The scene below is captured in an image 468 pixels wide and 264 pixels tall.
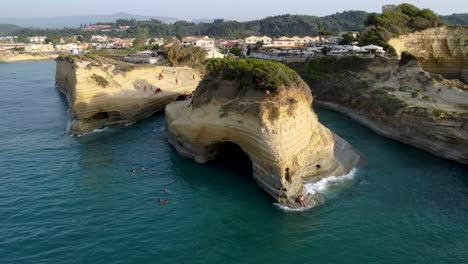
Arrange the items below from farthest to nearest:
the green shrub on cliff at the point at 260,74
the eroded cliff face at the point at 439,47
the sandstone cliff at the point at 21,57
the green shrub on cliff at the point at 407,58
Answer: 1. the sandstone cliff at the point at 21,57
2. the eroded cliff face at the point at 439,47
3. the green shrub on cliff at the point at 407,58
4. the green shrub on cliff at the point at 260,74

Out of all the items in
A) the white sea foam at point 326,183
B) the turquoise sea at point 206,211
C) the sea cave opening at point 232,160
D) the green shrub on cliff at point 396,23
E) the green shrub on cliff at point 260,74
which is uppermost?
the green shrub on cliff at point 396,23

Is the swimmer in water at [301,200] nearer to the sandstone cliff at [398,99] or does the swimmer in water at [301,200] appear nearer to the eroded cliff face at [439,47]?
the sandstone cliff at [398,99]

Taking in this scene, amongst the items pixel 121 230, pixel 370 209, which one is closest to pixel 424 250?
pixel 370 209

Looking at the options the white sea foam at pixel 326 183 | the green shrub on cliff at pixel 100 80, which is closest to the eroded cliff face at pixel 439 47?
the white sea foam at pixel 326 183

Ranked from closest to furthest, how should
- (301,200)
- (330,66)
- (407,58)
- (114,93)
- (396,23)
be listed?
1. (301,200)
2. (114,93)
3. (407,58)
4. (330,66)
5. (396,23)

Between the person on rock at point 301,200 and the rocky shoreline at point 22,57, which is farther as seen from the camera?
the rocky shoreline at point 22,57

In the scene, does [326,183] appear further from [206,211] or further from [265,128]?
[206,211]

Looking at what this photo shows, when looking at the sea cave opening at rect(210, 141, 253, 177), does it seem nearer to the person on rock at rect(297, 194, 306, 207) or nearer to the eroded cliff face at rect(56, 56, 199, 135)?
the person on rock at rect(297, 194, 306, 207)

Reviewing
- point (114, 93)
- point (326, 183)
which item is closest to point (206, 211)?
point (326, 183)
